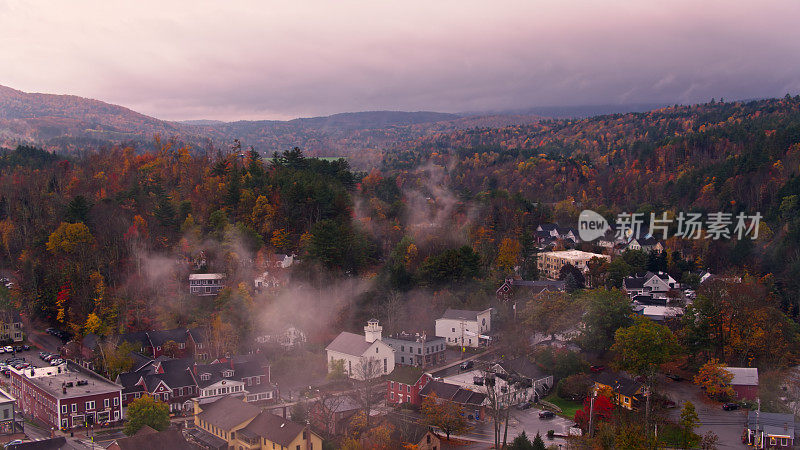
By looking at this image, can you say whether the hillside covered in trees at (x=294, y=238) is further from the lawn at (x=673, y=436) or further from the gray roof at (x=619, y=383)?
the lawn at (x=673, y=436)

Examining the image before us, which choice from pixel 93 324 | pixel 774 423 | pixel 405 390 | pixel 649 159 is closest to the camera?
pixel 774 423

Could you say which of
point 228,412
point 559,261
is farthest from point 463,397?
point 559,261

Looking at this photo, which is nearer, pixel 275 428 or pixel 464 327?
pixel 275 428

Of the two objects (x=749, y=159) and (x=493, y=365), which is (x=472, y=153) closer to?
(x=749, y=159)

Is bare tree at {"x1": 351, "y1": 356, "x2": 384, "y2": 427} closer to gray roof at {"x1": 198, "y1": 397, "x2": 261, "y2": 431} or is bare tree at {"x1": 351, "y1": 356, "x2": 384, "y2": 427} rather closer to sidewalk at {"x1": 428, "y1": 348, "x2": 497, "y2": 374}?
sidewalk at {"x1": 428, "y1": 348, "x2": 497, "y2": 374}

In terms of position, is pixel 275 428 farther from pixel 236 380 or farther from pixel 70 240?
pixel 70 240

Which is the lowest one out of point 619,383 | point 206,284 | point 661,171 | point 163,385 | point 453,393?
point 163,385

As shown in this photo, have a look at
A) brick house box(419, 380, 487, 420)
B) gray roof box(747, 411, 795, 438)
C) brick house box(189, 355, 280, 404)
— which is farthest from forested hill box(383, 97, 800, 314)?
brick house box(189, 355, 280, 404)
